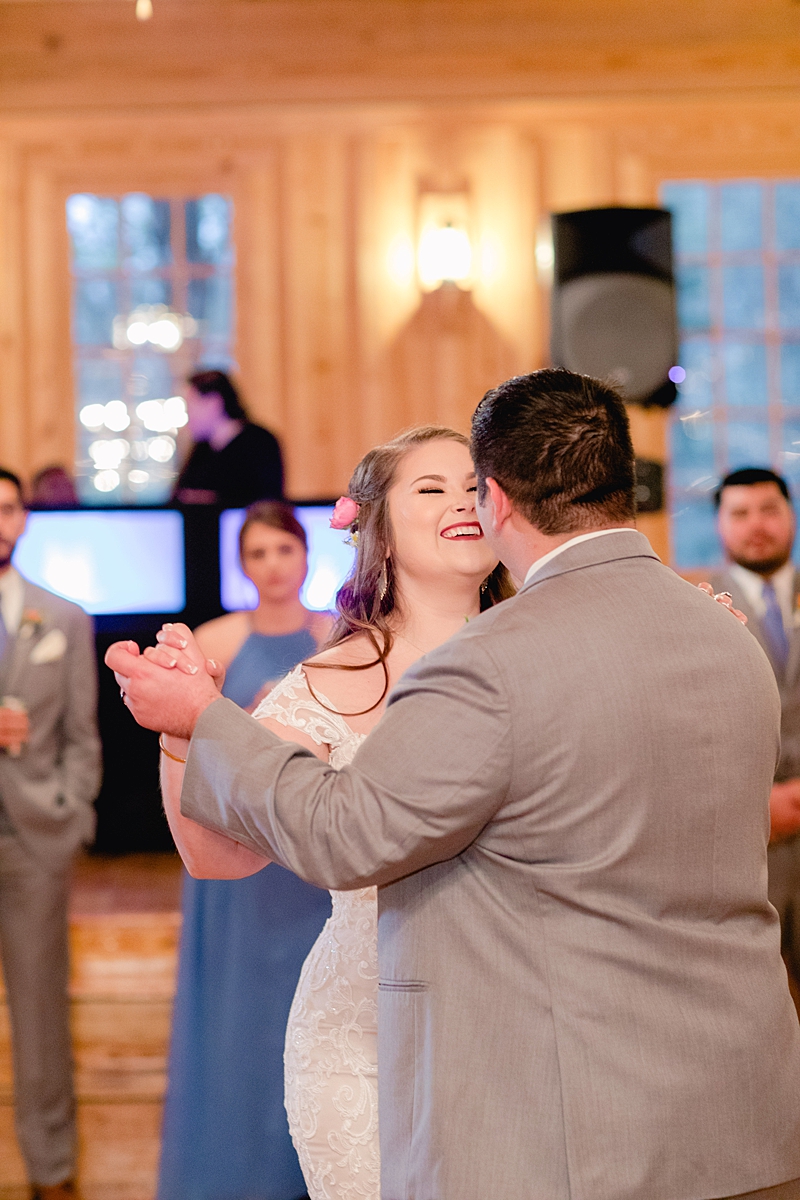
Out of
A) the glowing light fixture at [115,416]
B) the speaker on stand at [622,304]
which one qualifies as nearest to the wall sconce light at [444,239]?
the speaker on stand at [622,304]

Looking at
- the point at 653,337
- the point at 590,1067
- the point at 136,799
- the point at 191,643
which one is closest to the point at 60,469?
A: the point at 136,799

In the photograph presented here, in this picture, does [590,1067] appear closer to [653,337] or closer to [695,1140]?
[695,1140]

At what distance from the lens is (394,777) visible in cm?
117

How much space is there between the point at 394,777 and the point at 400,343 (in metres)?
5.41

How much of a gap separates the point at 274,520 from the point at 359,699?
1875 mm

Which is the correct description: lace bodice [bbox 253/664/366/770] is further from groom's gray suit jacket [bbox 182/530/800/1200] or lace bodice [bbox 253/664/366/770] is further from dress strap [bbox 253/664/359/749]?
groom's gray suit jacket [bbox 182/530/800/1200]

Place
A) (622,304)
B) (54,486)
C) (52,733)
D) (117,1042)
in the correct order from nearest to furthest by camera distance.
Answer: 1. (52,733)
2. (117,1042)
3. (622,304)
4. (54,486)

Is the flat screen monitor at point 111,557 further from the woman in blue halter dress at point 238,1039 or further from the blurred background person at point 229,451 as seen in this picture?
the woman in blue halter dress at point 238,1039

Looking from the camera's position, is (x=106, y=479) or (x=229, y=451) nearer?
(x=229, y=451)

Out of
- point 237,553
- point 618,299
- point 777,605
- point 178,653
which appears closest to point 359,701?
point 178,653

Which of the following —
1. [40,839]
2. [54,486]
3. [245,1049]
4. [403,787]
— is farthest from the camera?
[54,486]

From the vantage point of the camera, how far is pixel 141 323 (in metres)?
6.50

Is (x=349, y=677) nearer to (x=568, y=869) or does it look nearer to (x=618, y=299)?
(x=568, y=869)

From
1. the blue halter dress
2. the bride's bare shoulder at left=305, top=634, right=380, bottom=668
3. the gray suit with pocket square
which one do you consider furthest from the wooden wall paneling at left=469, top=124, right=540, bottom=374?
the bride's bare shoulder at left=305, top=634, right=380, bottom=668
